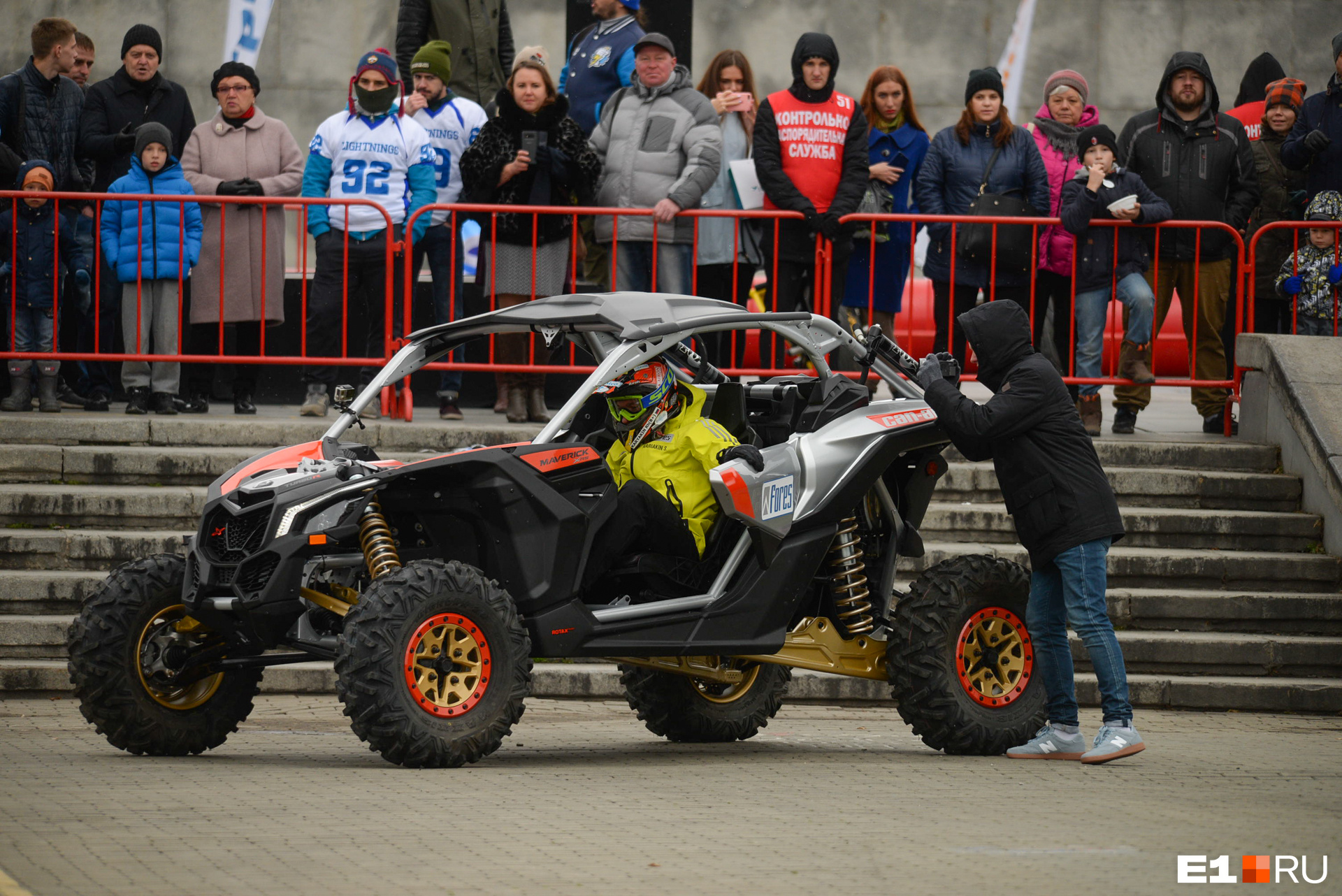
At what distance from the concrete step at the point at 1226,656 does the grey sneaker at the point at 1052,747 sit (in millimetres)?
2335

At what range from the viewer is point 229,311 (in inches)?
501

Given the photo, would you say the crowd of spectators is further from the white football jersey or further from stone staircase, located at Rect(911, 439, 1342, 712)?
stone staircase, located at Rect(911, 439, 1342, 712)

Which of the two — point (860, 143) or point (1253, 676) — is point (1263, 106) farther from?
point (1253, 676)

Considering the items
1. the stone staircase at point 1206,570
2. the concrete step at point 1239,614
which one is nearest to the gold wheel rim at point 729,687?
the stone staircase at point 1206,570

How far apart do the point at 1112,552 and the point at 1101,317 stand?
215cm

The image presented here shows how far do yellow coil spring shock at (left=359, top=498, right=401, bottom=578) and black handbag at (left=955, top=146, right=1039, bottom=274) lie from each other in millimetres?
6089

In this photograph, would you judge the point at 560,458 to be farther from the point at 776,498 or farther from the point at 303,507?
the point at 303,507

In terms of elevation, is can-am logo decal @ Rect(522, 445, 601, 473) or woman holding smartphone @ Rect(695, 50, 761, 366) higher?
woman holding smartphone @ Rect(695, 50, 761, 366)

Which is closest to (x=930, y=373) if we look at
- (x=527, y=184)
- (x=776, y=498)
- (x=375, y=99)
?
(x=776, y=498)

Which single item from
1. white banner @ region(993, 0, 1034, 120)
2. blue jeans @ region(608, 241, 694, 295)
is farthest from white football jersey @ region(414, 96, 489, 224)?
white banner @ region(993, 0, 1034, 120)

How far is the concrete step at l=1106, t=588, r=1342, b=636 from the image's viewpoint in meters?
11.0

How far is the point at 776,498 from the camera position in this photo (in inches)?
318

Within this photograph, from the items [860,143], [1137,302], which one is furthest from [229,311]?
[1137,302]

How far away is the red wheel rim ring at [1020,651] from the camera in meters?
8.41
